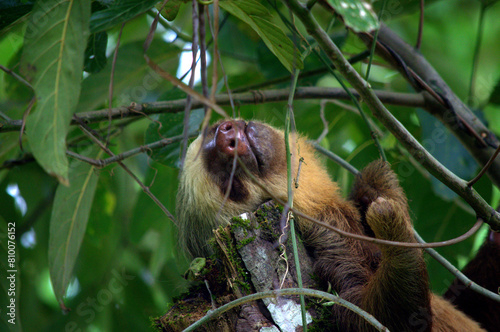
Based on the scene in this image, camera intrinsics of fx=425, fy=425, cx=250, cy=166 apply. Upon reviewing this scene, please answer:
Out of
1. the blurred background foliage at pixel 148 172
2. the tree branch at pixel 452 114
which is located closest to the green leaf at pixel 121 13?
the blurred background foliage at pixel 148 172

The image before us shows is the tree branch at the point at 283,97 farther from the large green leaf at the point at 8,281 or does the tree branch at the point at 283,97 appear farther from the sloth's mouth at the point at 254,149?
the large green leaf at the point at 8,281

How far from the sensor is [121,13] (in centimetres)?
202

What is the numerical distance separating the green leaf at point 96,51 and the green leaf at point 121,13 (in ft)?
3.67

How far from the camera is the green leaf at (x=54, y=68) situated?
1.74 m

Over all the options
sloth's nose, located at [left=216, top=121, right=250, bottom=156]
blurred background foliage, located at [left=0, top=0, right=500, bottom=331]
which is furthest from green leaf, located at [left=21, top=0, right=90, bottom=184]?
sloth's nose, located at [left=216, top=121, right=250, bottom=156]

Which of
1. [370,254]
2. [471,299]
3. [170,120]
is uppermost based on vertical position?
[170,120]

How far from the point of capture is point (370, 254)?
10.3 ft

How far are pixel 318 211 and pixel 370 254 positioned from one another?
0.53m

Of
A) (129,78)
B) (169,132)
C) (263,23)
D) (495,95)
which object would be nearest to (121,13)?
(263,23)

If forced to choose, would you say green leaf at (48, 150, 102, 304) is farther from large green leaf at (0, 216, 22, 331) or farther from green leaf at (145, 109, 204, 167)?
large green leaf at (0, 216, 22, 331)

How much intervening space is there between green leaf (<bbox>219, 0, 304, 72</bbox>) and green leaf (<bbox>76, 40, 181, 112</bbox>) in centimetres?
210

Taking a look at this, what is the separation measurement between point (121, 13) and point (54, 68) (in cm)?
41

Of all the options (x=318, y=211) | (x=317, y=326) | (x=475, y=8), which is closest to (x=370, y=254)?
(x=318, y=211)

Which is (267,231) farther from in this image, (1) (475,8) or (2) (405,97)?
(1) (475,8)
